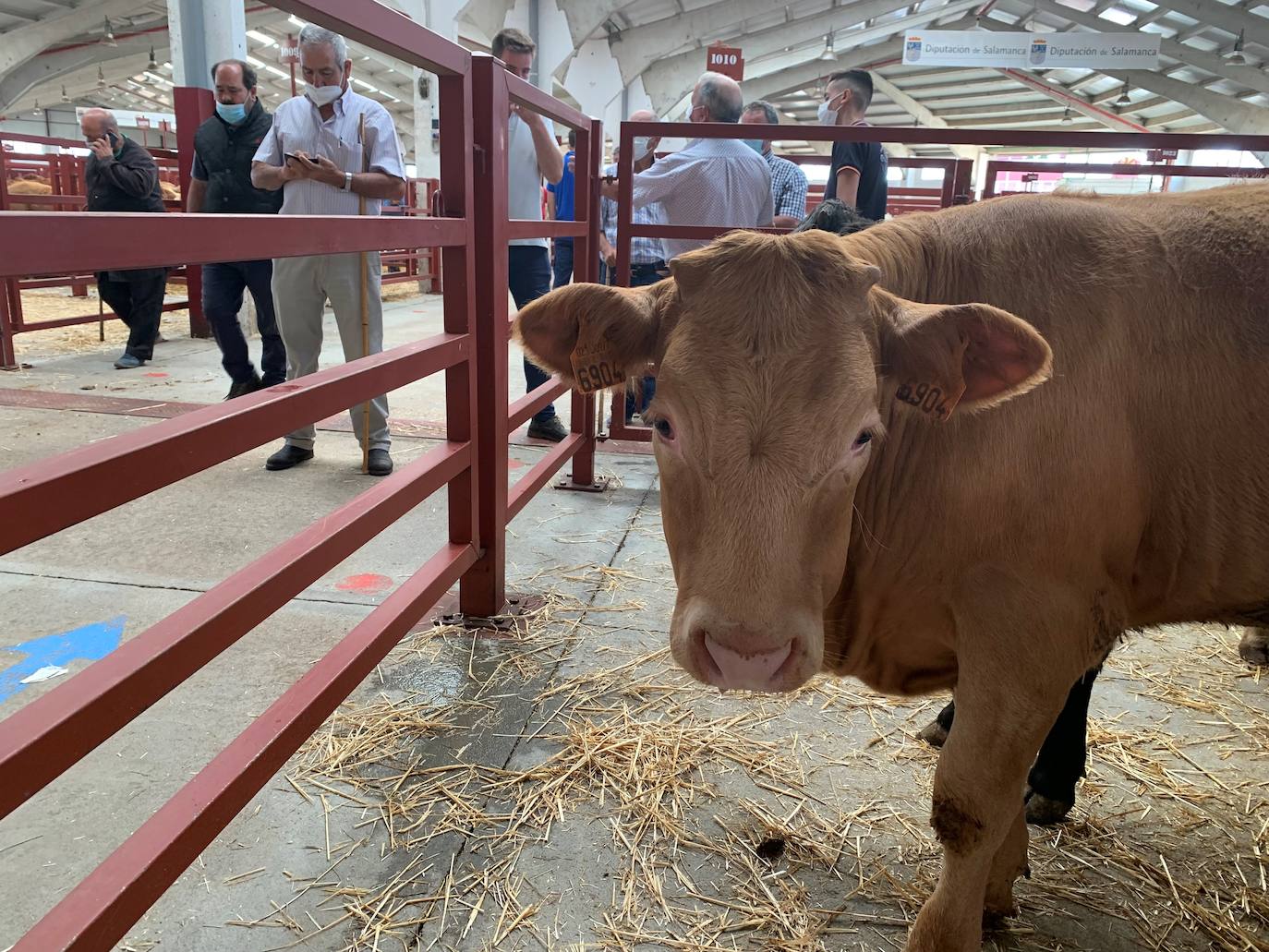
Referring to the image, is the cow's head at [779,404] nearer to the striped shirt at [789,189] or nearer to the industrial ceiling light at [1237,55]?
the striped shirt at [789,189]

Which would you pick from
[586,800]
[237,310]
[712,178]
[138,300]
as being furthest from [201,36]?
[586,800]

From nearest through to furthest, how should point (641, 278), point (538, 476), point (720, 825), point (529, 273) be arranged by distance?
point (720, 825) < point (538, 476) < point (529, 273) < point (641, 278)

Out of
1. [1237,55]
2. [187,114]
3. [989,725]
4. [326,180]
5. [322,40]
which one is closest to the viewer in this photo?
[989,725]

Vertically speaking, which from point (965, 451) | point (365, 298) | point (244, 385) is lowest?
point (244, 385)

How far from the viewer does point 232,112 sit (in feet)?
17.9

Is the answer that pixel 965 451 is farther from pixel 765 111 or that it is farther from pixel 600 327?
pixel 765 111

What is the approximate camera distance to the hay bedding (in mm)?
1965

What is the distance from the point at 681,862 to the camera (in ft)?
7.07

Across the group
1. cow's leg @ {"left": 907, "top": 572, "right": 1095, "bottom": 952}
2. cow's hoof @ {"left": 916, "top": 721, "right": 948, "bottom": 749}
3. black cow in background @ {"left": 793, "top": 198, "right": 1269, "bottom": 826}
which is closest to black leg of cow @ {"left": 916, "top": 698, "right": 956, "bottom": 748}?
cow's hoof @ {"left": 916, "top": 721, "right": 948, "bottom": 749}

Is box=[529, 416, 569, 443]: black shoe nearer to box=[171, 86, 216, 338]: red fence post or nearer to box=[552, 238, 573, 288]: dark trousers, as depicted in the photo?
box=[552, 238, 573, 288]: dark trousers

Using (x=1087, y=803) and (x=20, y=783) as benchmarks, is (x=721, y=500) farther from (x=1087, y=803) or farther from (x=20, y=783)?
(x=1087, y=803)

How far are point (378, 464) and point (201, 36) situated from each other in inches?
241

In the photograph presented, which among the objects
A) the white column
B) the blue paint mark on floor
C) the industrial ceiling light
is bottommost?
the blue paint mark on floor

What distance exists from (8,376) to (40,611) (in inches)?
198
